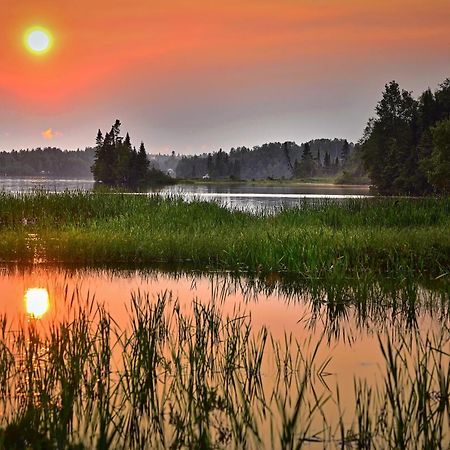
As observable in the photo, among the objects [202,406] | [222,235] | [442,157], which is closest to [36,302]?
[202,406]

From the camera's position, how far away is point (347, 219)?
2831cm

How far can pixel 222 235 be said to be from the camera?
25.4 metres

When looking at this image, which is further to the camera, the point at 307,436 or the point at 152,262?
the point at 152,262

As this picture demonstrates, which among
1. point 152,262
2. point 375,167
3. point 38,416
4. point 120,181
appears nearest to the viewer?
point 38,416

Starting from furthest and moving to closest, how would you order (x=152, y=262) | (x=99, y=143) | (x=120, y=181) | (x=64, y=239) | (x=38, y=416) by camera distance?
(x=99, y=143), (x=120, y=181), (x=64, y=239), (x=152, y=262), (x=38, y=416)

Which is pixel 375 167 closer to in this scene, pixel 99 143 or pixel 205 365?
pixel 99 143

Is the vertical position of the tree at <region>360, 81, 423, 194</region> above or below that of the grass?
above

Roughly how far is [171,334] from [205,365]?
1834 mm

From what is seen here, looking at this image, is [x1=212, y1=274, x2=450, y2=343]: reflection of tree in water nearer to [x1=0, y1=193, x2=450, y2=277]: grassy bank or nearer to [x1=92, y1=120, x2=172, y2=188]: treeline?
[x1=0, y1=193, x2=450, y2=277]: grassy bank

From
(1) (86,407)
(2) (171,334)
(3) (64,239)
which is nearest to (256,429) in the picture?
(1) (86,407)

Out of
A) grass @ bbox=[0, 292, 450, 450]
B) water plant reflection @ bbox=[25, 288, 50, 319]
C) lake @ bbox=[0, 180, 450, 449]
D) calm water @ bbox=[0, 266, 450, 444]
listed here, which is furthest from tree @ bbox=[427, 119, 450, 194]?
grass @ bbox=[0, 292, 450, 450]

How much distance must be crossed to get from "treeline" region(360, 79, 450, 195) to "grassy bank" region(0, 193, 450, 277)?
32.6m

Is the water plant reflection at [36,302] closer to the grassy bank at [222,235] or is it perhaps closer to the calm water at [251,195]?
the grassy bank at [222,235]

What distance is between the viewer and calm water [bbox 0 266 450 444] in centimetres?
997
